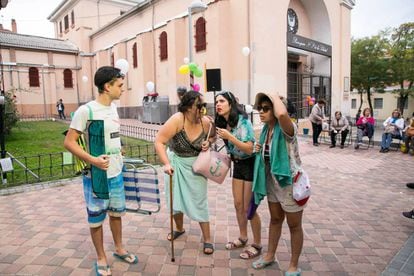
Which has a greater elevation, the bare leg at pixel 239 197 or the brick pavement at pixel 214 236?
the bare leg at pixel 239 197

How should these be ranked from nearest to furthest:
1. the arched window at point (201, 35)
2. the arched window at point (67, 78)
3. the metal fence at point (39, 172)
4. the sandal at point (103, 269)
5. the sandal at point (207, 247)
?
1. the sandal at point (103, 269)
2. the sandal at point (207, 247)
3. the metal fence at point (39, 172)
4. the arched window at point (201, 35)
5. the arched window at point (67, 78)

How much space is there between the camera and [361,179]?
656 cm

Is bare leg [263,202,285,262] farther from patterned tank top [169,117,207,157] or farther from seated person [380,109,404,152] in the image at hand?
seated person [380,109,404,152]

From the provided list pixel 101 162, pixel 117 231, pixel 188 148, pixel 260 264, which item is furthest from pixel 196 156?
pixel 260 264

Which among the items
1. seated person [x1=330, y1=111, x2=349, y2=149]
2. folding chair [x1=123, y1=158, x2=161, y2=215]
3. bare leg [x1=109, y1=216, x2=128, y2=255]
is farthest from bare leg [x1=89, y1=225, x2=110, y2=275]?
seated person [x1=330, y1=111, x2=349, y2=149]

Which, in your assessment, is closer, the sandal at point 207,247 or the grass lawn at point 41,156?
the sandal at point 207,247

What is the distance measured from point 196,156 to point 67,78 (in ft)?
96.0

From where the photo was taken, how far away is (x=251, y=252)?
320 cm

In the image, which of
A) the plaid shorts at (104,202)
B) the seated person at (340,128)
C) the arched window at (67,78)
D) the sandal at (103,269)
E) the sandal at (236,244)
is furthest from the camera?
the arched window at (67,78)

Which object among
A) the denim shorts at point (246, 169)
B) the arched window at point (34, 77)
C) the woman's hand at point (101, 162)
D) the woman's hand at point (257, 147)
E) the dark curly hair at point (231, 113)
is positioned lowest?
the denim shorts at point (246, 169)

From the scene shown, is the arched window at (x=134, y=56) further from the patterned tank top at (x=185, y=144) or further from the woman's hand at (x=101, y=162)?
the woman's hand at (x=101, y=162)

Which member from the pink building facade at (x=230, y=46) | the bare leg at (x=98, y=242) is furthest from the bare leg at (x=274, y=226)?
the pink building facade at (x=230, y=46)

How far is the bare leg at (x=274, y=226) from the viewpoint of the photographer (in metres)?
2.82

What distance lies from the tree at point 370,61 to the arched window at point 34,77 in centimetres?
2821
